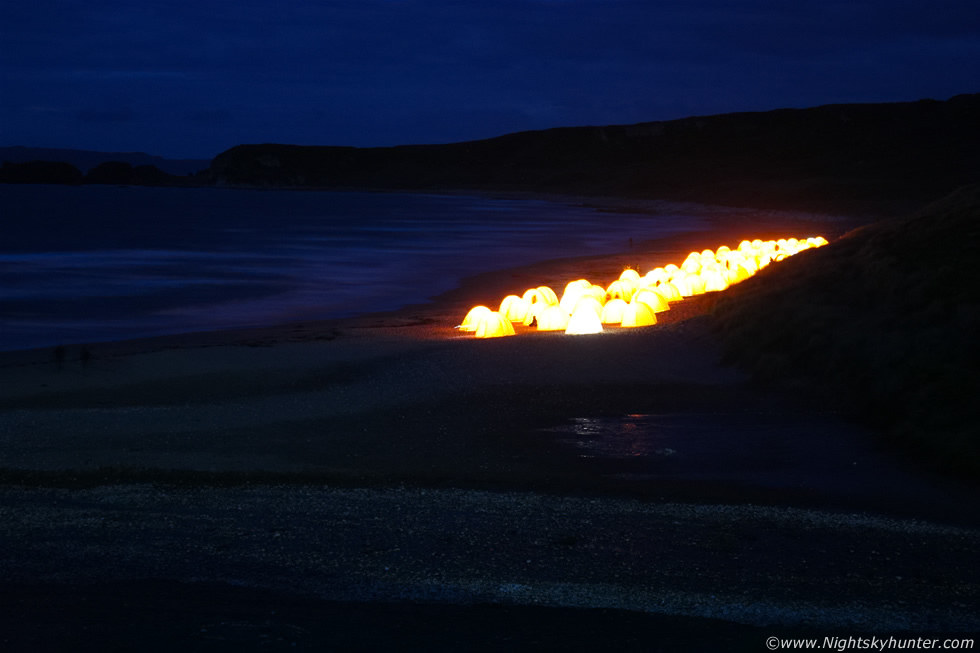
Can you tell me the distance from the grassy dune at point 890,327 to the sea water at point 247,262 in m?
12.7

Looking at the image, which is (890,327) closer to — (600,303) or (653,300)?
(653,300)

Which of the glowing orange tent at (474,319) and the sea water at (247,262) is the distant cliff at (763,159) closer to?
the sea water at (247,262)

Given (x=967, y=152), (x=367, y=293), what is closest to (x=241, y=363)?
(x=367, y=293)

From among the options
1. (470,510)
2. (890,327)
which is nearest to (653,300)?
(890,327)

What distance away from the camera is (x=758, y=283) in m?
19.2

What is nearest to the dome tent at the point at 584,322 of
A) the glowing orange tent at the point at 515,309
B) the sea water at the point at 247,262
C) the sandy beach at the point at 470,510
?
the glowing orange tent at the point at 515,309

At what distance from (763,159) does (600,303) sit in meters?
123

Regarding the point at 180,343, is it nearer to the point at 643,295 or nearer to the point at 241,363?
the point at 241,363

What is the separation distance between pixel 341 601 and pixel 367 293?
24.8 m

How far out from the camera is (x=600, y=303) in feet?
69.9

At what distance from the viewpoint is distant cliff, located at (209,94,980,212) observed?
9575 centimetres

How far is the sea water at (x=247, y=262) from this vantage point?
26156mm

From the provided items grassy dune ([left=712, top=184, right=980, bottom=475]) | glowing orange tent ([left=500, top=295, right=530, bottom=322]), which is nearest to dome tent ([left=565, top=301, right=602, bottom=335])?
grassy dune ([left=712, top=184, right=980, bottom=475])

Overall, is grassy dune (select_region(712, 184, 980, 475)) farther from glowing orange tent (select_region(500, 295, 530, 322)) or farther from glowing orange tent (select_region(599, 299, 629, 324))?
glowing orange tent (select_region(500, 295, 530, 322))
